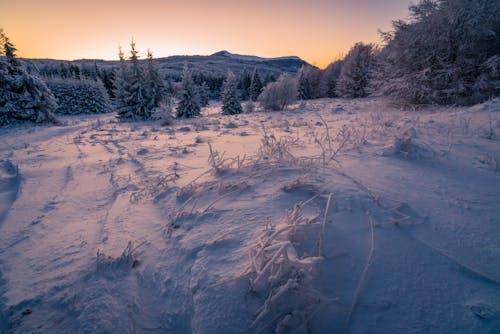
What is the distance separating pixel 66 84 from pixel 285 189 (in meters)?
25.6

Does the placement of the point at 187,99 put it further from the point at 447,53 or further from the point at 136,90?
the point at 447,53

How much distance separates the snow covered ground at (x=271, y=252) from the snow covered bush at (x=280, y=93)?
14.0 meters

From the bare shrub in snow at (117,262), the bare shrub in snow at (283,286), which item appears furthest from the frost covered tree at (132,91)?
the bare shrub in snow at (283,286)

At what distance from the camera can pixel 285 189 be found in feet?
5.55

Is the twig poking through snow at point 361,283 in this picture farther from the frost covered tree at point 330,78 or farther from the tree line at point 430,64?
the frost covered tree at point 330,78

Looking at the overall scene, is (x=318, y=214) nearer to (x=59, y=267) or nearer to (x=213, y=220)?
(x=213, y=220)

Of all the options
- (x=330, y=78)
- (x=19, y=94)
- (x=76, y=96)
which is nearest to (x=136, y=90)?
(x=19, y=94)

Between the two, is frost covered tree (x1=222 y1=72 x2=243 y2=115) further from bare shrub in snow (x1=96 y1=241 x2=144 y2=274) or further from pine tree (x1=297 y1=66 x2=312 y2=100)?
bare shrub in snow (x1=96 y1=241 x2=144 y2=274)

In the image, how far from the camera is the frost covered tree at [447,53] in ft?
20.9

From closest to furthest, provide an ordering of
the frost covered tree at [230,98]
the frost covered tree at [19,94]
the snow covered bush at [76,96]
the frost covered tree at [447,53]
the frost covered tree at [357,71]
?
the frost covered tree at [447,53], the frost covered tree at [19,94], the snow covered bush at [76,96], the frost covered tree at [230,98], the frost covered tree at [357,71]

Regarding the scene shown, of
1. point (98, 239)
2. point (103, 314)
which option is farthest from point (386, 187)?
point (98, 239)

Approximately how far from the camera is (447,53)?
23.6 ft

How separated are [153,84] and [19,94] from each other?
763 cm

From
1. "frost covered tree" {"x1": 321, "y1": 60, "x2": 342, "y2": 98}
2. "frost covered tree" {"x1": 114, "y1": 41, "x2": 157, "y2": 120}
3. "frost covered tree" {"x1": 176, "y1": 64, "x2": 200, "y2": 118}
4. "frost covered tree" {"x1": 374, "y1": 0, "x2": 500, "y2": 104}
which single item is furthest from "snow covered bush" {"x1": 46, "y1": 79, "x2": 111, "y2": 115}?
"frost covered tree" {"x1": 321, "y1": 60, "x2": 342, "y2": 98}
